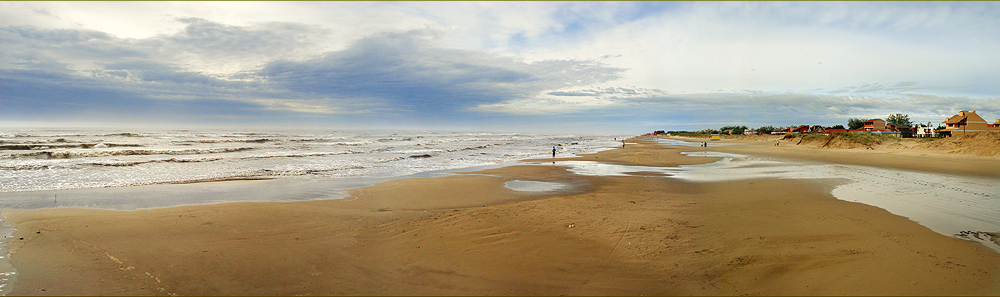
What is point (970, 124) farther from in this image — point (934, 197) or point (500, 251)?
point (500, 251)

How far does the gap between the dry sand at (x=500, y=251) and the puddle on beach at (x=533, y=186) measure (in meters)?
3.01

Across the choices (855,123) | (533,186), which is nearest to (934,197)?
(533,186)

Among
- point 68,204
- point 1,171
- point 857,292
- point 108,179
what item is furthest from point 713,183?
point 1,171

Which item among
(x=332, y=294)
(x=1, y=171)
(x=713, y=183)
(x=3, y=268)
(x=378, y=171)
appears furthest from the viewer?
(x=378, y=171)

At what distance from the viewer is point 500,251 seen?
545 cm

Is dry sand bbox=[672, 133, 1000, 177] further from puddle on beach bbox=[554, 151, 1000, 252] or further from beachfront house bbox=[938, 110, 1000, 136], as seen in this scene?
beachfront house bbox=[938, 110, 1000, 136]

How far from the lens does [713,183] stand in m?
12.7

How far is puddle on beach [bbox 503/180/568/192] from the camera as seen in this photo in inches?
469

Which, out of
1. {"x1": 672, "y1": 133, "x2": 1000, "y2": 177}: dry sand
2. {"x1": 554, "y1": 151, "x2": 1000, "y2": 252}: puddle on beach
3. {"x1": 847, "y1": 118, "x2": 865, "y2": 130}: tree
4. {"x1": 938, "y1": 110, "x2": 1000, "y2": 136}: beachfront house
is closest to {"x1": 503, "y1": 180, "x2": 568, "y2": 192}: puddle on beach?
{"x1": 554, "y1": 151, "x2": 1000, "y2": 252}: puddle on beach

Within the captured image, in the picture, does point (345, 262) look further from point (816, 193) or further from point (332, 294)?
point (816, 193)

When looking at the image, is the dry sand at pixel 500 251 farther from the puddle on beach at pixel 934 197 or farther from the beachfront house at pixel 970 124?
the beachfront house at pixel 970 124

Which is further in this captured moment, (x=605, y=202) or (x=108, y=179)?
(x=108, y=179)

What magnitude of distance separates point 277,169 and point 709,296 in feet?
62.0

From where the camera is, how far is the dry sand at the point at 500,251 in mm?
4305
